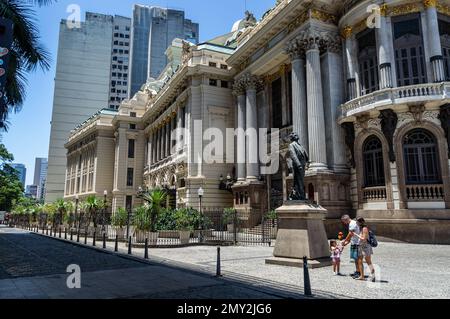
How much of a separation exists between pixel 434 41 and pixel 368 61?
3.81 meters

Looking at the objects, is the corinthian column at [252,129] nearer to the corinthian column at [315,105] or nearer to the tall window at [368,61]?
the corinthian column at [315,105]

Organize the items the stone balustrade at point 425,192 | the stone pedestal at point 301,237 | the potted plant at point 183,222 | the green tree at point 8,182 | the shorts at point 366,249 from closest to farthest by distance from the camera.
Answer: the shorts at point 366,249, the stone pedestal at point 301,237, the stone balustrade at point 425,192, the potted plant at point 183,222, the green tree at point 8,182

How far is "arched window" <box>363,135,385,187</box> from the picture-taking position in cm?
2096

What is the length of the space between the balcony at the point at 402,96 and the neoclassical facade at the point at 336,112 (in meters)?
0.06

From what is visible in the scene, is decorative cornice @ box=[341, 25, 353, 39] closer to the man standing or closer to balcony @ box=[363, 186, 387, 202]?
balcony @ box=[363, 186, 387, 202]

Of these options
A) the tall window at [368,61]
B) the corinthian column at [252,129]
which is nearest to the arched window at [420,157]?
the tall window at [368,61]

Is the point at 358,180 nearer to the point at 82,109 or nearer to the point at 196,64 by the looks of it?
the point at 196,64

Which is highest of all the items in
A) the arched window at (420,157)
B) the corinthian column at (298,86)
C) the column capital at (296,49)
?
the column capital at (296,49)

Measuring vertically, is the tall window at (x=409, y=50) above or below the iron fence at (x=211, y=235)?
above

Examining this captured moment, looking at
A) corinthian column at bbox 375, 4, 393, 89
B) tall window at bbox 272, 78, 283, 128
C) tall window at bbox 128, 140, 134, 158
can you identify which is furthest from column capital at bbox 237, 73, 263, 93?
tall window at bbox 128, 140, 134, 158

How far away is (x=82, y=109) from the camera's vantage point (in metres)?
93.3

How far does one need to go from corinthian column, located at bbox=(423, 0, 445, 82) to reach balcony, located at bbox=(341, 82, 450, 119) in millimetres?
827

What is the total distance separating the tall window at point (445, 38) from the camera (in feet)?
68.3
